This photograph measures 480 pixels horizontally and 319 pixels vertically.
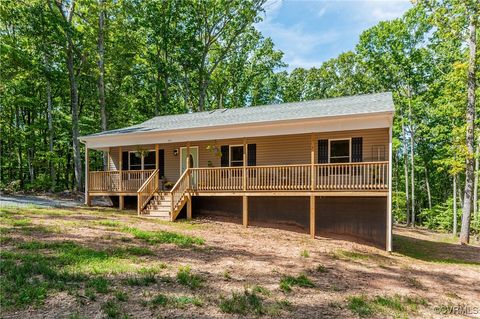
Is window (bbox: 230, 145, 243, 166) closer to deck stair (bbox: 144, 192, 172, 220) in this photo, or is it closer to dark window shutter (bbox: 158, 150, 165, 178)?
deck stair (bbox: 144, 192, 172, 220)

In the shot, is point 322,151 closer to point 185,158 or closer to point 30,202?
point 185,158

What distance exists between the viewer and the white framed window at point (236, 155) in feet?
51.4

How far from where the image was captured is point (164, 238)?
954 cm

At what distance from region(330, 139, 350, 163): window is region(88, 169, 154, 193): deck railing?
831 centimetres

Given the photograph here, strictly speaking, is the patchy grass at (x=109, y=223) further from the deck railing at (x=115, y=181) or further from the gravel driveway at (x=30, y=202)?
the gravel driveway at (x=30, y=202)

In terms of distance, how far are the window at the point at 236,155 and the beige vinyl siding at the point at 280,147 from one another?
0.81 ft

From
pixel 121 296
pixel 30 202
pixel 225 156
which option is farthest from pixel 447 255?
pixel 30 202

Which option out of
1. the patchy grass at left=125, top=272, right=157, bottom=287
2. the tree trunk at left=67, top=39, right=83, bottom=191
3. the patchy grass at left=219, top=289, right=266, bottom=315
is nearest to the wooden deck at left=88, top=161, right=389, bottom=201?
the tree trunk at left=67, top=39, right=83, bottom=191

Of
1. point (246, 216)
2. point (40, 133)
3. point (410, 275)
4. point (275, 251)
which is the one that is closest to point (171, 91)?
point (40, 133)

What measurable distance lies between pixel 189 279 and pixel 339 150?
9.28 metres

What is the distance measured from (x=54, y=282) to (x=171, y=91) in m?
27.9

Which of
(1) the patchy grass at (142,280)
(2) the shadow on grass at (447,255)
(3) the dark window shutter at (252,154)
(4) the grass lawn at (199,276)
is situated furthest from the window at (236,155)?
→ (1) the patchy grass at (142,280)

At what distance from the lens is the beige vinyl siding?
520 inches

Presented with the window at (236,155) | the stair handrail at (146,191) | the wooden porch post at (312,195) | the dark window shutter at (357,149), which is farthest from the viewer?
the window at (236,155)
